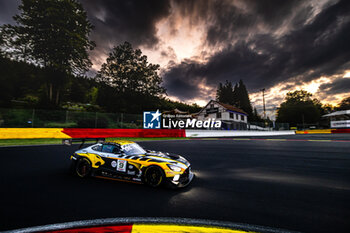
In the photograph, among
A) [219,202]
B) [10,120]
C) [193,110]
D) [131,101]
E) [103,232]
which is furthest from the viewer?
[193,110]

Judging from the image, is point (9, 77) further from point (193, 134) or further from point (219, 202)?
point (219, 202)

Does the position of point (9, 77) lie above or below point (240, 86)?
below

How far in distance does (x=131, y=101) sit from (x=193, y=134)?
1978 cm

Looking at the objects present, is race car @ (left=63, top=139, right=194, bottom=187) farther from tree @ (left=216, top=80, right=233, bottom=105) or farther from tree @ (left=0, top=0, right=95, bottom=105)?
tree @ (left=216, top=80, right=233, bottom=105)

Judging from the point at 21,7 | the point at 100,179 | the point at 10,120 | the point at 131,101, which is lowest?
the point at 100,179

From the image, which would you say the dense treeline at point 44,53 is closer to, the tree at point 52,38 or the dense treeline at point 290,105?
the tree at point 52,38

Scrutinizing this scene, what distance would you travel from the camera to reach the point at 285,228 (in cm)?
212

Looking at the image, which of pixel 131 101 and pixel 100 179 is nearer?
pixel 100 179

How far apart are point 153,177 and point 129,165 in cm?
76

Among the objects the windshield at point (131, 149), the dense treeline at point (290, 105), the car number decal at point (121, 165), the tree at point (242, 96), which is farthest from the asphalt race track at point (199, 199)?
the tree at point (242, 96)

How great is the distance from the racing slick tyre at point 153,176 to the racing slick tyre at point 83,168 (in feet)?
6.46

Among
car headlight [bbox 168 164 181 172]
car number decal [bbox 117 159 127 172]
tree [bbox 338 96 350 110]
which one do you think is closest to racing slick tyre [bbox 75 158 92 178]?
car number decal [bbox 117 159 127 172]

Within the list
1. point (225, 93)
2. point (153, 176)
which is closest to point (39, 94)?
point (153, 176)

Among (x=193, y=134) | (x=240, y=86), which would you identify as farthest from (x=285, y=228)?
(x=240, y=86)
